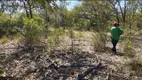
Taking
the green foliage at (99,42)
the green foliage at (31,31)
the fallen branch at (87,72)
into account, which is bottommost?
the fallen branch at (87,72)

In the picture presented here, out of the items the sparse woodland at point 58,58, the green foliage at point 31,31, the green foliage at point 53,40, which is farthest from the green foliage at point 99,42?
the green foliage at point 31,31

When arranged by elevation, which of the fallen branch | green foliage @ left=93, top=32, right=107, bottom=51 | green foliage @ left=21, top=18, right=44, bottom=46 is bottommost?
the fallen branch

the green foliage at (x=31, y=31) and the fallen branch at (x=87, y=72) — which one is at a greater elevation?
the green foliage at (x=31, y=31)

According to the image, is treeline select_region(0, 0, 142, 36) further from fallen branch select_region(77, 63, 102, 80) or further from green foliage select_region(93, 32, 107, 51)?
fallen branch select_region(77, 63, 102, 80)

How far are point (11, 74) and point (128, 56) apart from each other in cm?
438

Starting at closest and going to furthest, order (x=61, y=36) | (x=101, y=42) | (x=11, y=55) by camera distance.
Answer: (x=11, y=55), (x=101, y=42), (x=61, y=36)

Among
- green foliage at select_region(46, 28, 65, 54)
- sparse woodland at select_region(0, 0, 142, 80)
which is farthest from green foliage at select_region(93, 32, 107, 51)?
green foliage at select_region(46, 28, 65, 54)

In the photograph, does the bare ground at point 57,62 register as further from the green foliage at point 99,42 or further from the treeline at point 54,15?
the treeline at point 54,15

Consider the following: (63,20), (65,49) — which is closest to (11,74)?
(65,49)

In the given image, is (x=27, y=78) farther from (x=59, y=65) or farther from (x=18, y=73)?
(x=59, y=65)

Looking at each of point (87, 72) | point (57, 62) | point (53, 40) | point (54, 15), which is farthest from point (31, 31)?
point (54, 15)

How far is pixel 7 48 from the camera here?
12.2 metres

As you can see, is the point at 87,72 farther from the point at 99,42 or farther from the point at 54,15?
the point at 54,15

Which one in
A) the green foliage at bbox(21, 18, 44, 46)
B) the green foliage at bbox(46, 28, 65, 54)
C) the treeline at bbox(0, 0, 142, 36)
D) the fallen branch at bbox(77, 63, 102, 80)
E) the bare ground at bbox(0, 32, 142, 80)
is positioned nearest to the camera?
the fallen branch at bbox(77, 63, 102, 80)
